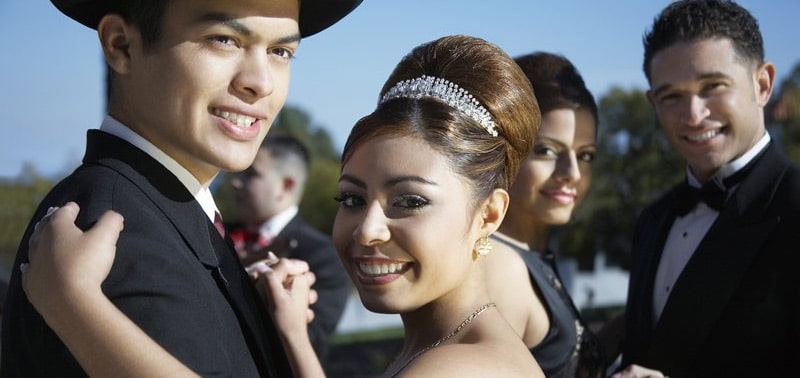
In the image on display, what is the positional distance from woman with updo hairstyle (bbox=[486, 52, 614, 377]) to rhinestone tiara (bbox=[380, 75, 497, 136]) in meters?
1.01

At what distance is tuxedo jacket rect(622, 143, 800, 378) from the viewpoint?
3.69 m

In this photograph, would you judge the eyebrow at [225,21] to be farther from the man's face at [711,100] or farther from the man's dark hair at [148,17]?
the man's face at [711,100]

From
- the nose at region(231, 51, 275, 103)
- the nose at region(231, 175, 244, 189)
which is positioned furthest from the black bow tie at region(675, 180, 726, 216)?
the nose at region(231, 175, 244, 189)

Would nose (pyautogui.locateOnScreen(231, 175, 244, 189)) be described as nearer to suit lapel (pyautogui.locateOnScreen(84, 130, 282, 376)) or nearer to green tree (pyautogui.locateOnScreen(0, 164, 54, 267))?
suit lapel (pyautogui.locateOnScreen(84, 130, 282, 376))

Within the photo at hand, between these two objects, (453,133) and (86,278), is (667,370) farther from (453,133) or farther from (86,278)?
(86,278)

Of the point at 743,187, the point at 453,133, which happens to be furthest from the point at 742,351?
the point at 453,133

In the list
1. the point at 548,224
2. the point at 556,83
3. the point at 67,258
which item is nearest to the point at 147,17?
the point at 67,258

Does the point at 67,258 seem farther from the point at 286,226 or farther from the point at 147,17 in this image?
the point at 286,226

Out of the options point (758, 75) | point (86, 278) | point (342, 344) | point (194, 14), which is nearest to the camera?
point (86, 278)

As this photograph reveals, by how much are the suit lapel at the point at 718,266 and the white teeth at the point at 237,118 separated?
2.46m

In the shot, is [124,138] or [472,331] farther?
[472,331]

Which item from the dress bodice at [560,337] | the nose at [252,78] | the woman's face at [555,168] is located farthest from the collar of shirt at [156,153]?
the woman's face at [555,168]

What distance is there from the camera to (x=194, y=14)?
7.50 ft

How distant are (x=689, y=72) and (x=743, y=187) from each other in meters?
0.63
